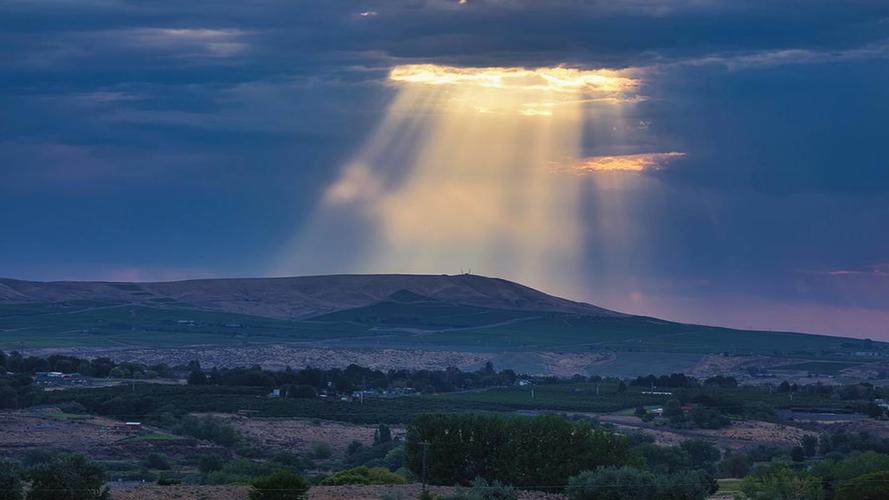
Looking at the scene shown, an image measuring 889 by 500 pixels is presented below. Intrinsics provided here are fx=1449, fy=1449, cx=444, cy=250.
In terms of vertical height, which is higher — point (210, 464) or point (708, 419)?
point (708, 419)

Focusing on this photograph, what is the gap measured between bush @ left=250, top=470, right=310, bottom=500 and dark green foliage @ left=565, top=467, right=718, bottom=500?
11419mm

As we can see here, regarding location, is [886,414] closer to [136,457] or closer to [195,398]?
[195,398]

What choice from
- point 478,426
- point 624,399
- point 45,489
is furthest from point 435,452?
point 624,399

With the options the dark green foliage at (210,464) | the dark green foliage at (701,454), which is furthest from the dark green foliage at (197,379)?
the dark green foliage at (701,454)

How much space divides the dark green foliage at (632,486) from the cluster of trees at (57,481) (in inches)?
735

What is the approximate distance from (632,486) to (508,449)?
12.1 m

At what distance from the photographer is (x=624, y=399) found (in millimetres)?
145250

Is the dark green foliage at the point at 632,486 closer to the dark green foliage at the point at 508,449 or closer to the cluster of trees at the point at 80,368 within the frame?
the dark green foliage at the point at 508,449

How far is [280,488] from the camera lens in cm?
5231

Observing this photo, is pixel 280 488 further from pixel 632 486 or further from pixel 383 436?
pixel 383 436

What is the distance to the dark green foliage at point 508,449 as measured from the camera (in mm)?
66500

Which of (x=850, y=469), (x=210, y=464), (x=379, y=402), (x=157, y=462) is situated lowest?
(x=157, y=462)

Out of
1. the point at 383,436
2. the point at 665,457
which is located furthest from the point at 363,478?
the point at 383,436

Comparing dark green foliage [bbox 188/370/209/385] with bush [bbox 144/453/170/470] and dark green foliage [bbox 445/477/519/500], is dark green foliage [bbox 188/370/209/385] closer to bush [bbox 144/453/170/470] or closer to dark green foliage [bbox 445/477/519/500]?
bush [bbox 144/453/170/470]
